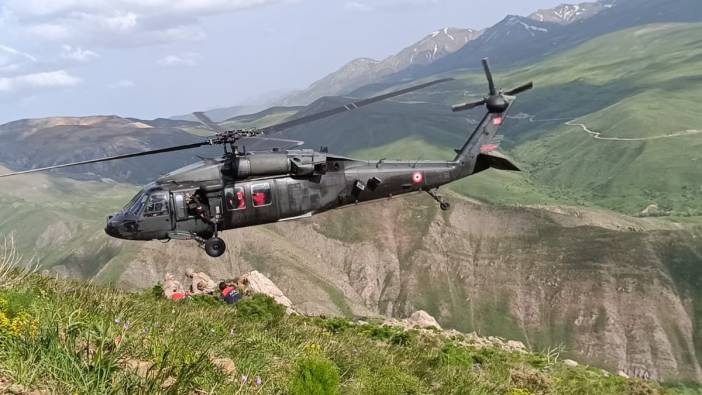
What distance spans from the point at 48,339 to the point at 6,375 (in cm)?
51

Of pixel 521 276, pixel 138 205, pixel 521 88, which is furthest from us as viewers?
pixel 521 276

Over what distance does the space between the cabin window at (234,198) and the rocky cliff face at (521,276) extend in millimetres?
108922

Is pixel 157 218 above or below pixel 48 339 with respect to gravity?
below

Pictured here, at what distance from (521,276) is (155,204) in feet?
545

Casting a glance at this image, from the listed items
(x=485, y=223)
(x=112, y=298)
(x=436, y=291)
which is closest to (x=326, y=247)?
(x=436, y=291)

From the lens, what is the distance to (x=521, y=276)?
17238 centimetres

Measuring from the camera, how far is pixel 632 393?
2156 cm

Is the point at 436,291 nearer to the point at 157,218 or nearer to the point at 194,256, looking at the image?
the point at 194,256

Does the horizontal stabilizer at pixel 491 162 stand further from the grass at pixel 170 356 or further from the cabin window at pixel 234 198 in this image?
the grass at pixel 170 356

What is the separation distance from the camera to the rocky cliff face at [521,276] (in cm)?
14712

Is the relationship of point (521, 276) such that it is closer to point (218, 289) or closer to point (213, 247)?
point (218, 289)

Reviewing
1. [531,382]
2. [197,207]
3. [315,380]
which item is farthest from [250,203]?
[315,380]

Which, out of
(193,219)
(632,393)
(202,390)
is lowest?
(632,393)

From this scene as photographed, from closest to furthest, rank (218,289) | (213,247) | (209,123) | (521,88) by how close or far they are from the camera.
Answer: (209,123) → (213,247) → (521,88) → (218,289)
